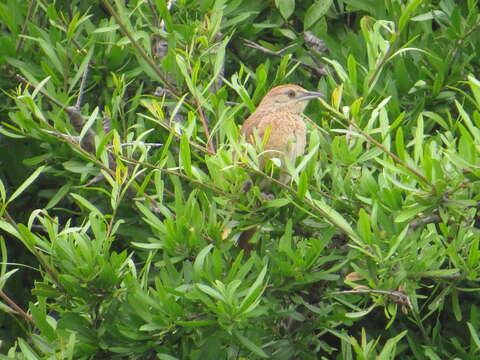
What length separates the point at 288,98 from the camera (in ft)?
18.4

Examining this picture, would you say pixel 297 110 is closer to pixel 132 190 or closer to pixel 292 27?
pixel 292 27

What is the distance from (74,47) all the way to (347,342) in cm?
225

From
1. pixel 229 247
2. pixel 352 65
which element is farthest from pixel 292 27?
pixel 229 247

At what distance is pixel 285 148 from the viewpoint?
5.65 metres

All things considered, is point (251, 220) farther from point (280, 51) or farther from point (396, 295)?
point (280, 51)

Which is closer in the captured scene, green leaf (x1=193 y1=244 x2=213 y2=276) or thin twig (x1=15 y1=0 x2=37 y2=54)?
green leaf (x1=193 y1=244 x2=213 y2=276)

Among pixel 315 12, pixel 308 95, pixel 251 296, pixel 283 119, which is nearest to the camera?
pixel 251 296

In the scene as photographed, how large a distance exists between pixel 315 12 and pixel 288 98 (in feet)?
1.71

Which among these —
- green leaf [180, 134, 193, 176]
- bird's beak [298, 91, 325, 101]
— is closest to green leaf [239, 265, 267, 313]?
green leaf [180, 134, 193, 176]

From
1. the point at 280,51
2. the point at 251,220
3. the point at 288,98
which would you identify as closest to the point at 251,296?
the point at 251,220

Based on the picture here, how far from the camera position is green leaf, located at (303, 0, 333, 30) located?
18.4 feet

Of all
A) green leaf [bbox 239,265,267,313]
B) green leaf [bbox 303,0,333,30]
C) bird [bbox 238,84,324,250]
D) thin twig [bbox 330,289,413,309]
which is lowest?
bird [bbox 238,84,324,250]

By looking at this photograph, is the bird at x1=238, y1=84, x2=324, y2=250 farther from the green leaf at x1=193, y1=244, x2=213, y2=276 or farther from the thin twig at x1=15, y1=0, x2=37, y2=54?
the green leaf at x1=193, y1=244, x2=213, y2=276

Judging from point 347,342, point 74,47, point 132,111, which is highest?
point 74,47
